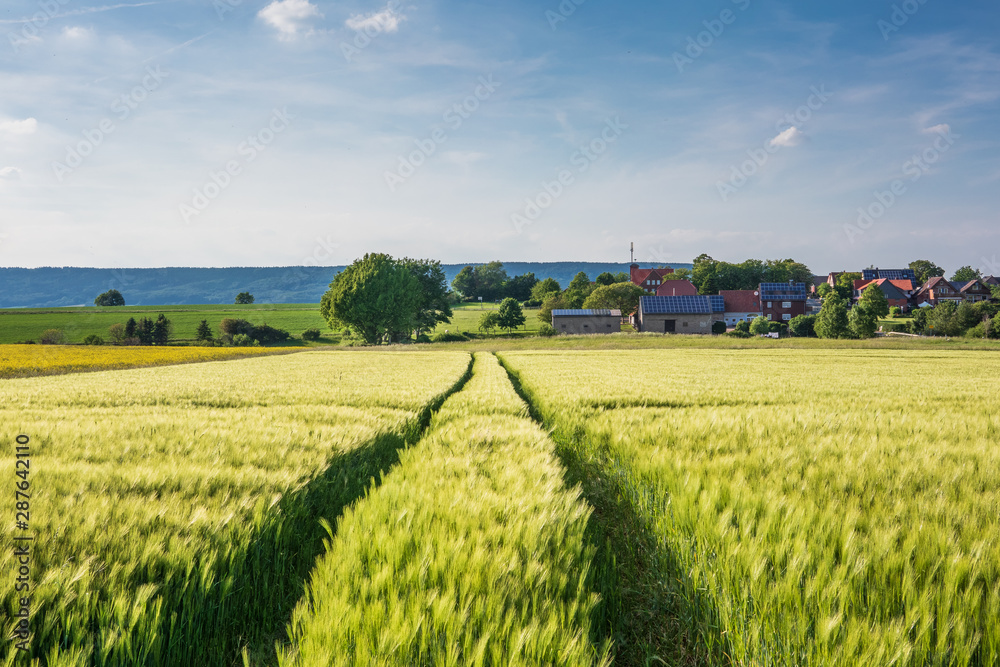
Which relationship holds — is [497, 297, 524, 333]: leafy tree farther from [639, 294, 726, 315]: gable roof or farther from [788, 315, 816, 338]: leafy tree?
[788, 315, 816, 338]: leafy tree

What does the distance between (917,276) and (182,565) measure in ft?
712

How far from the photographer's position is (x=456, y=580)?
223cm

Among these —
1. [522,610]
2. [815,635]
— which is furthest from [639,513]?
[522,610]

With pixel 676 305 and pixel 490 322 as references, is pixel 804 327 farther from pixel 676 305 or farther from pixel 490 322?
pixel 490 322

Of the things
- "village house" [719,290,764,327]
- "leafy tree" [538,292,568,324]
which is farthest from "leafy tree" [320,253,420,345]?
"village house" [719,290,764,327]

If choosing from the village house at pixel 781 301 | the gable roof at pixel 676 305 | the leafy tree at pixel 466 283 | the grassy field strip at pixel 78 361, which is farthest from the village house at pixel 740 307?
the grassy field strip at pixel 78 361

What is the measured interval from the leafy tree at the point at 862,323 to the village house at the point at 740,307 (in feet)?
94.4

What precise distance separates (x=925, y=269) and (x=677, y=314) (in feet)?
502

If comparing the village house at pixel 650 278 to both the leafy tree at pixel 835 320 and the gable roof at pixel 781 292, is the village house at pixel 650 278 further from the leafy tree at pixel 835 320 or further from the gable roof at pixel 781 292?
the leafy tree at pixel 835 320

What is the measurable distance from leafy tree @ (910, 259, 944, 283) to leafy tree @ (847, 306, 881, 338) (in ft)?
428

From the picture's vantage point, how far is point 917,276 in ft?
515

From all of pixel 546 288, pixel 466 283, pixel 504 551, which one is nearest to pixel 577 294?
pixel 546 288

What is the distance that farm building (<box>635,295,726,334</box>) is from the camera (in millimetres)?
77062

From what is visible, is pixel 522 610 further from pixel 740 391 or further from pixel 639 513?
pixel 740 391
